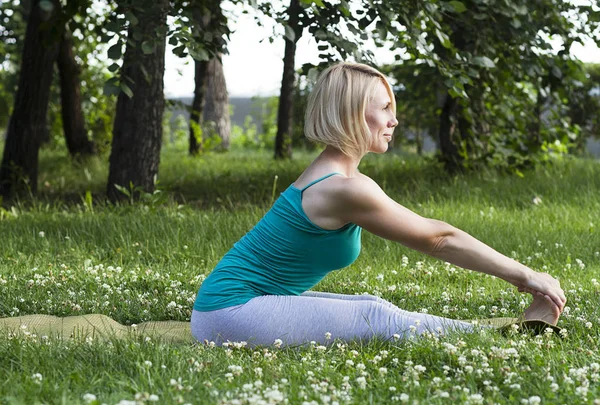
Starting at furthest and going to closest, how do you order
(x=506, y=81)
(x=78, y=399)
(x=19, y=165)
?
(x=19, y=165)
(x=506, y=81)
(x=78, y=399)

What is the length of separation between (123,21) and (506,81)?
4886mm

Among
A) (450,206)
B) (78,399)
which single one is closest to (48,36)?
(450,206)

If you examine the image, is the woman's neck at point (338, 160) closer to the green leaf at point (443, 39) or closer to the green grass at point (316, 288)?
the green grass at point (316, 288)

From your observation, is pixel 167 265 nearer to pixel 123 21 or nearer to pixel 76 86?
pixel 123 21

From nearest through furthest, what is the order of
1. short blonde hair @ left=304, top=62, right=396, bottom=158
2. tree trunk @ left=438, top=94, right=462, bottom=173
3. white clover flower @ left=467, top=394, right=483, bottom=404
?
1. white clover flower @ left=467, top=394, right=483, bottom=404
2. short blonde hair @ left=304, top=62, right=396, bottom=158
3. tree trunk @ left=438, top=94, right=462, bottom=173

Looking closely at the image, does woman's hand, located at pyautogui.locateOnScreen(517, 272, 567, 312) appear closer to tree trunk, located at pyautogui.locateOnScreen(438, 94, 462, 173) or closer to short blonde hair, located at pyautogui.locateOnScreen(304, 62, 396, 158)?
short blonde hair, located at pyautogui.locateOnScreen(304, 62, 396, 158)

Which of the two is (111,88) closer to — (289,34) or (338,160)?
(289,34)

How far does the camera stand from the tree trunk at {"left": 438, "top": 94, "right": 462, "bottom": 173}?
9305 millimetres

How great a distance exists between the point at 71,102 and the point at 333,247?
9.39m

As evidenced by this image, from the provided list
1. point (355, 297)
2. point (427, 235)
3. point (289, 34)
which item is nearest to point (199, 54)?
point (289, 34)

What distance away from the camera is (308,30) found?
594 cm

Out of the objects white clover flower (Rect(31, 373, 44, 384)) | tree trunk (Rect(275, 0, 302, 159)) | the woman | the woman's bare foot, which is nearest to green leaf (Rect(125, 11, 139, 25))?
the woman

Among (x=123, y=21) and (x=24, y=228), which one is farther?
(x=24, y=228)

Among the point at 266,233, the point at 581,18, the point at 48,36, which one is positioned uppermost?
the point at 581,18
